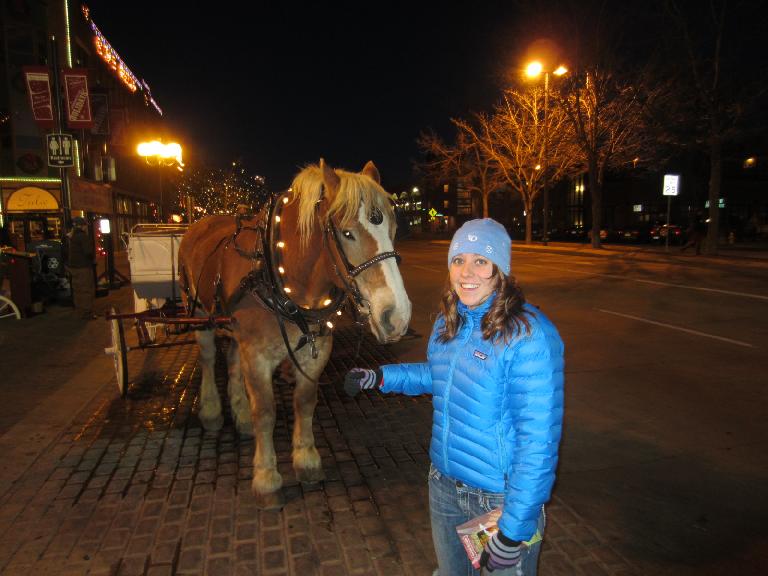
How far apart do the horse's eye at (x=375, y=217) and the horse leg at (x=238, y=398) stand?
2581mm

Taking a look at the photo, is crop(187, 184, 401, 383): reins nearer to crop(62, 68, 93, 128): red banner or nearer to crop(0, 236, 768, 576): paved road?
crop(0, 236, 768, 576): paved road

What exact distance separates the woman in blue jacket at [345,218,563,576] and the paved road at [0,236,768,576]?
0.54 metres

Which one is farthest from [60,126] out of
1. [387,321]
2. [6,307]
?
[387,321]

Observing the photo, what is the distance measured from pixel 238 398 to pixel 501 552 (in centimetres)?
352

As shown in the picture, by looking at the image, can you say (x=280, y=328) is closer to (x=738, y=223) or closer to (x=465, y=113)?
(x=465, y=113)

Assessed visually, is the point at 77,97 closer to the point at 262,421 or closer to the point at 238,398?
the point at 238,398

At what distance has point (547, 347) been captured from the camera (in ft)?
5.97

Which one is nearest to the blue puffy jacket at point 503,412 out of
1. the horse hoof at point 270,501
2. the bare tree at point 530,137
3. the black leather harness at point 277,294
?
the black leather harness at point 277,294

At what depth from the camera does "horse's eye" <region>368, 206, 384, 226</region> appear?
2.79m

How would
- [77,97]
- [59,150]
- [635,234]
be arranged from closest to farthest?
[59,150], [77,97], [635,234]

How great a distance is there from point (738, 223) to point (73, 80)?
42.9 metres

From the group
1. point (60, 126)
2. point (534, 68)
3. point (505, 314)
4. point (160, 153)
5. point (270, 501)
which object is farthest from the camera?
point (534, 68)

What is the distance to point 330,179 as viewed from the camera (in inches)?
113

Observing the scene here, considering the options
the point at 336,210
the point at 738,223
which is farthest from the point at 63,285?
the point at 738,223
